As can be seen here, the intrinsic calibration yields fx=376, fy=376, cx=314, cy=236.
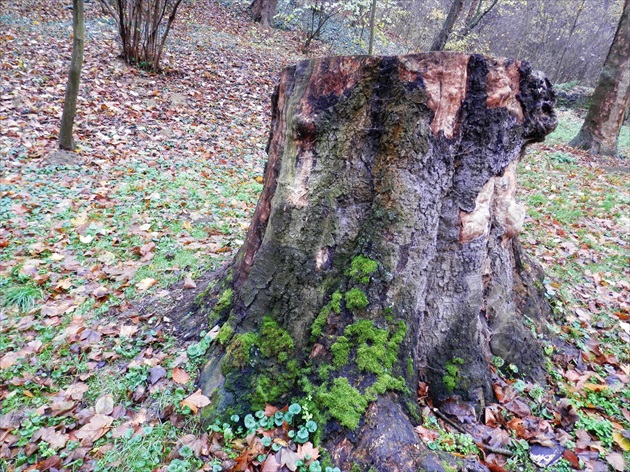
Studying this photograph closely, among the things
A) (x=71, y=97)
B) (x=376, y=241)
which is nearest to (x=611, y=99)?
(x=376, y=241)

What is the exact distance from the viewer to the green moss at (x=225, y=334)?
2264 mm

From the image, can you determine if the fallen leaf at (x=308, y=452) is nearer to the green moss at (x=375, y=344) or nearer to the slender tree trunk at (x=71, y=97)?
the green moss at (x=375, y=344)

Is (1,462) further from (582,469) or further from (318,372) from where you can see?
(582,469)

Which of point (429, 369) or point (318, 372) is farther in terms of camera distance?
point (429, 369)

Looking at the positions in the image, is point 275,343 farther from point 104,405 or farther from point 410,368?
point 104,405

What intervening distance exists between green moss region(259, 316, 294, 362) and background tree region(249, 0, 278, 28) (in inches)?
678

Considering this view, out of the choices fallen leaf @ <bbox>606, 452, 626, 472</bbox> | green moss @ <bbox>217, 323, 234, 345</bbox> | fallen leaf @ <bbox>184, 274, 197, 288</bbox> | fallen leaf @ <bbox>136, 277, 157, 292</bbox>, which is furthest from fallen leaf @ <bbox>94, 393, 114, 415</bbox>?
fallen leaf @ <bbox>606, 452, 626, 472</bbox>

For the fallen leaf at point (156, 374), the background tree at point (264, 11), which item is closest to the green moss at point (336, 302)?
the fallen leaf at point (156, 374)

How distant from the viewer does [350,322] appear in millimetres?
2080

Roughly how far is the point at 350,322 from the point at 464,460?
0.87 metres

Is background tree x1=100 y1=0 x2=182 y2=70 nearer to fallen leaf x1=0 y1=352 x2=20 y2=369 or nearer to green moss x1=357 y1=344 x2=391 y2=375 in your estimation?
fallen leaf x1=0 y1=352 x2=20 y2=369

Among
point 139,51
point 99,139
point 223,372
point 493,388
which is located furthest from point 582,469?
point 139,51

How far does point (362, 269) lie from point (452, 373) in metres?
0.85

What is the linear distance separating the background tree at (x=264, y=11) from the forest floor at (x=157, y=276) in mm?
8816
